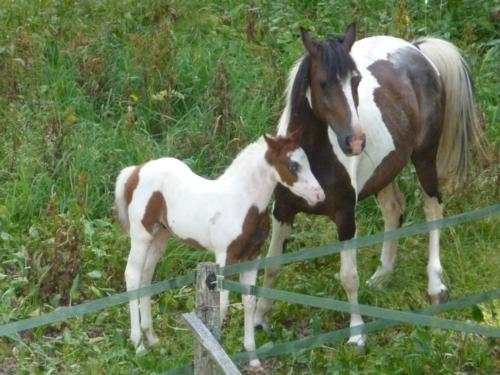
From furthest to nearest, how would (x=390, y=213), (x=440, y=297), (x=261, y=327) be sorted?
1. (x=390, y=213)
2. (x=440, y=297)
3. (x=261, y=327)

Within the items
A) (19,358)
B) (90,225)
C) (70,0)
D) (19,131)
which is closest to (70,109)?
(19,131)

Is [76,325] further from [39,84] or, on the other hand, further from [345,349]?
[39,84]

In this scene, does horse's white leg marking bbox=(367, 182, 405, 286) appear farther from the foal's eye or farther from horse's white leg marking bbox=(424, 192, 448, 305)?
the foal's eye

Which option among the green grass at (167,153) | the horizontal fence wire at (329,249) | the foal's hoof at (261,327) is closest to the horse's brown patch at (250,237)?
A: the horizontal fence wire at (329,249)

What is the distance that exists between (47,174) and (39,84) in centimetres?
121

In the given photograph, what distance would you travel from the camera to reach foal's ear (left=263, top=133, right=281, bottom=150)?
5414mm

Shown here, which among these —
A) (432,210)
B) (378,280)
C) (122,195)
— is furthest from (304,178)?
(432,210)

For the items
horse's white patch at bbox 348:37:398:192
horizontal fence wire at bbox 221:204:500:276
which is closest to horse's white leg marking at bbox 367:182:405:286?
horse's white patch at bbox 348:37:398:192

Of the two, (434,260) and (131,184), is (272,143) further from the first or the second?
(434,260)

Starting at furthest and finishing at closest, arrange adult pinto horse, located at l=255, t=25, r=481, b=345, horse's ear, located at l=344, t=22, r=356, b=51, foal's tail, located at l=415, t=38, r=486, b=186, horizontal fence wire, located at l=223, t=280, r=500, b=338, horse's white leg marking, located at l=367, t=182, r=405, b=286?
foal's tail, located at l=415, t=38, r=486, b=186 → horse's white leg marking, located at l=367, t=182, r=405, b=286 → horse's ear, located at l=344, t=22, r=356, b=51 → adult pinto horse, located at l=255, t=25, r=481, b=345 → horizontal fence wire, located at l=223, t=280, r=500, b=338

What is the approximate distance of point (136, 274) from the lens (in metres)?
5.98

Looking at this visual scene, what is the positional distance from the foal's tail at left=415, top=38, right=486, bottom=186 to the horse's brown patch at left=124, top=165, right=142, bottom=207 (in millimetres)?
2193

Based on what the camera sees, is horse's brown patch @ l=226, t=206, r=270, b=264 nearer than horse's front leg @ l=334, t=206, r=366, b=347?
Yes

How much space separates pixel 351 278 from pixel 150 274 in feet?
3.41
